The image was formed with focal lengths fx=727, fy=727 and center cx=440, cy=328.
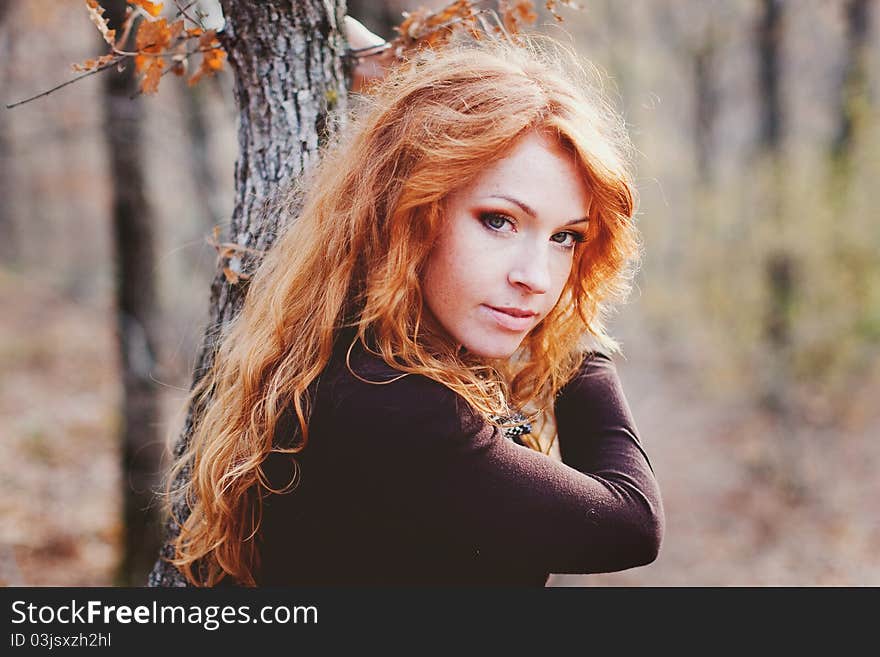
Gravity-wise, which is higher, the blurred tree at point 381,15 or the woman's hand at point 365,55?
the blurred tree at point 381,15

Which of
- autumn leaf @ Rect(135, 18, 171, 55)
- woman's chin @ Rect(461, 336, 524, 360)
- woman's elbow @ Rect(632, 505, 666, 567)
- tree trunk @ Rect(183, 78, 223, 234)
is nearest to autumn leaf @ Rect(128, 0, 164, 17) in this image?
autumn leaf @ Rect(135, 18, 171, 55)

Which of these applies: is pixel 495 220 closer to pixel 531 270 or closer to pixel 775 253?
pixel 531 270

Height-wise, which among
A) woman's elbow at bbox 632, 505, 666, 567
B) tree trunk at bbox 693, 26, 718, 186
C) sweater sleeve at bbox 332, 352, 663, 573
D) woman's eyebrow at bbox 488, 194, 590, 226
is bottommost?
woman's elbow at bbox 632, 505, 666, 567

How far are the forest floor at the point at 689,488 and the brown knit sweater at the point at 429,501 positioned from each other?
419 cm

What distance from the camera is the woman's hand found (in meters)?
2.16

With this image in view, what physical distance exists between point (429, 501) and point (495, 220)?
0.65 metres

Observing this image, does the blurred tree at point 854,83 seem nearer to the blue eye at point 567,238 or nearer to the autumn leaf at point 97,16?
the blue eye at point 567,238

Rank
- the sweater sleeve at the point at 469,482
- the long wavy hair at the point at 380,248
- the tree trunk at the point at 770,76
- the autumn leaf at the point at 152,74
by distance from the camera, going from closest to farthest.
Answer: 1. the sweater sleeve at the point at 469,482
2. the long wavy hair at the point at 380,248
3. the autumn leaf at the point at 152,74
4. the tree trunk at the point at 770,76

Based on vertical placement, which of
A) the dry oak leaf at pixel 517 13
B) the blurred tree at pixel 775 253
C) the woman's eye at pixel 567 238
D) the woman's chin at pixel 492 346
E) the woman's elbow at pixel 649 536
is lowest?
the woman's elbow at pixel 649 536

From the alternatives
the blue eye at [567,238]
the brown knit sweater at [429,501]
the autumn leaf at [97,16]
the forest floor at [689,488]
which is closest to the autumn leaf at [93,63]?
the autumn leaf at [97,16]

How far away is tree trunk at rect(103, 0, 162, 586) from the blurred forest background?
0.07 ft

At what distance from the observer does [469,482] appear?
4.90 feet

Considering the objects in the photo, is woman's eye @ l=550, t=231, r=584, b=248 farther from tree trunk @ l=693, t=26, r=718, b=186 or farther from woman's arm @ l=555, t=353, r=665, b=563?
tree trunk @ l=693, t=26, r=718, b=186

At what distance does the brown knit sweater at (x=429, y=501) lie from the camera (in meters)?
1.49
